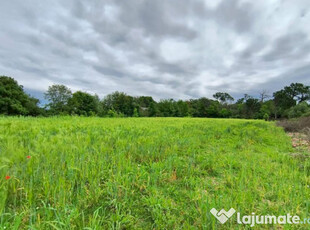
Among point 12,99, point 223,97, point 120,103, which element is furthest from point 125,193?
point 223,97

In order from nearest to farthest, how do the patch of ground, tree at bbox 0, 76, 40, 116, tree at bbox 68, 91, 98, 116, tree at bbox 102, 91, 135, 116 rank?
1. the patch of ground
2. tree at bbox 0, 76, 40, 116
3. tree at bbox 68, 91, 98, 116
4. tree at bbox 102, 91, 135, 116

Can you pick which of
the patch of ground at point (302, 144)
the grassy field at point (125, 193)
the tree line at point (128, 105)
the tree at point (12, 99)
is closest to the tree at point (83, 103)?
the tree line at point (128, 105)

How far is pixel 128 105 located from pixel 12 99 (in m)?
28.5

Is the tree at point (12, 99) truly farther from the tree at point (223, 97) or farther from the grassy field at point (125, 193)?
the tree at point (223, 97)

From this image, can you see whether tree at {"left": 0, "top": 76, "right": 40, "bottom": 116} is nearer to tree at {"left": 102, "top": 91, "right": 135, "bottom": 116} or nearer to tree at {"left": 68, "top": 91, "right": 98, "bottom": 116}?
tree at {"left": 68, "top": 91, "right": 98, "bottom": 116}

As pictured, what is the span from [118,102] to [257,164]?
49.5m

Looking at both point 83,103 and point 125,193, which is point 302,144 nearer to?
point 125,193

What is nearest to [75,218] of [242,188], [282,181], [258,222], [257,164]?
[258,222]

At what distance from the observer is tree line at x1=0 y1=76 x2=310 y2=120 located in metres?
28.6

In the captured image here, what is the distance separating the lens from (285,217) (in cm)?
144

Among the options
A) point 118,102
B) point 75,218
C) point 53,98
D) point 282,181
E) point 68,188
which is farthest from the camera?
point 118,102

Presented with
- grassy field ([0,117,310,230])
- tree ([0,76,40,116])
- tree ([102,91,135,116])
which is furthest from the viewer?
tree ([102,91,135,116])

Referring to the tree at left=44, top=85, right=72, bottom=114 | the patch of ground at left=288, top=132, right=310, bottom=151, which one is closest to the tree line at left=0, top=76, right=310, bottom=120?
the tree at left=44, top=85, right=72, bottom=114

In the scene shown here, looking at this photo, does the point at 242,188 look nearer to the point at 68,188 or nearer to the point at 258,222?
the point at 258,222
